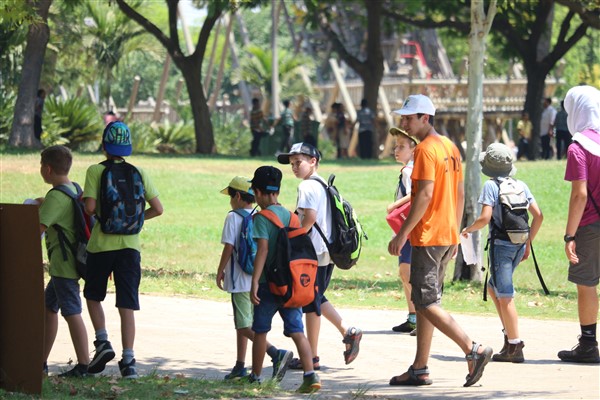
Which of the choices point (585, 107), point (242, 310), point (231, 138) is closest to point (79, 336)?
point (242, 310)

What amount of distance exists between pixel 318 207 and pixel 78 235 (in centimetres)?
171

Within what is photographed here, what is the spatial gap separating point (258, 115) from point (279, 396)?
2717 cm

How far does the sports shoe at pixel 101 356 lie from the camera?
8.77 metres

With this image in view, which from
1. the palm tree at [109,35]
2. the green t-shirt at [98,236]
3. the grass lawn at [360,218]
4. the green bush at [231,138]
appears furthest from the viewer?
the palm tree at [109,35]

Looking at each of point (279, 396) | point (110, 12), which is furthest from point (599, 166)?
point (110, 12)

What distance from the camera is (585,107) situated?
969 centimetres

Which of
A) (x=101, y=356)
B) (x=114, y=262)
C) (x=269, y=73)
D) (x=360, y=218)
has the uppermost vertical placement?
(x=269, y=73)

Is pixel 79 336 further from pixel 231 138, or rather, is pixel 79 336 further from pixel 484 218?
pixel 231 138

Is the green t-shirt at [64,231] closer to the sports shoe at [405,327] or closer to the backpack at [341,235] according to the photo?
the backpack at [341,235]

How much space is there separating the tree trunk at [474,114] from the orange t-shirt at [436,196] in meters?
6.50

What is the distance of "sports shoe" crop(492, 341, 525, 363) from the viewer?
9742 mm

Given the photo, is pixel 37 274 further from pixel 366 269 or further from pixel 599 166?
pixel 366 269

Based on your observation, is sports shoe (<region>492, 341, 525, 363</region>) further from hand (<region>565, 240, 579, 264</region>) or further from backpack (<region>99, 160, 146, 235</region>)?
backpack (<region>99, 160, 146, 235</region>)

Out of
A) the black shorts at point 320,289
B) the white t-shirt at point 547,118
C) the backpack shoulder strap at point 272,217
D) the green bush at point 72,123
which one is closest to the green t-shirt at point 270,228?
the backpack shoulder strap at point 272,217
